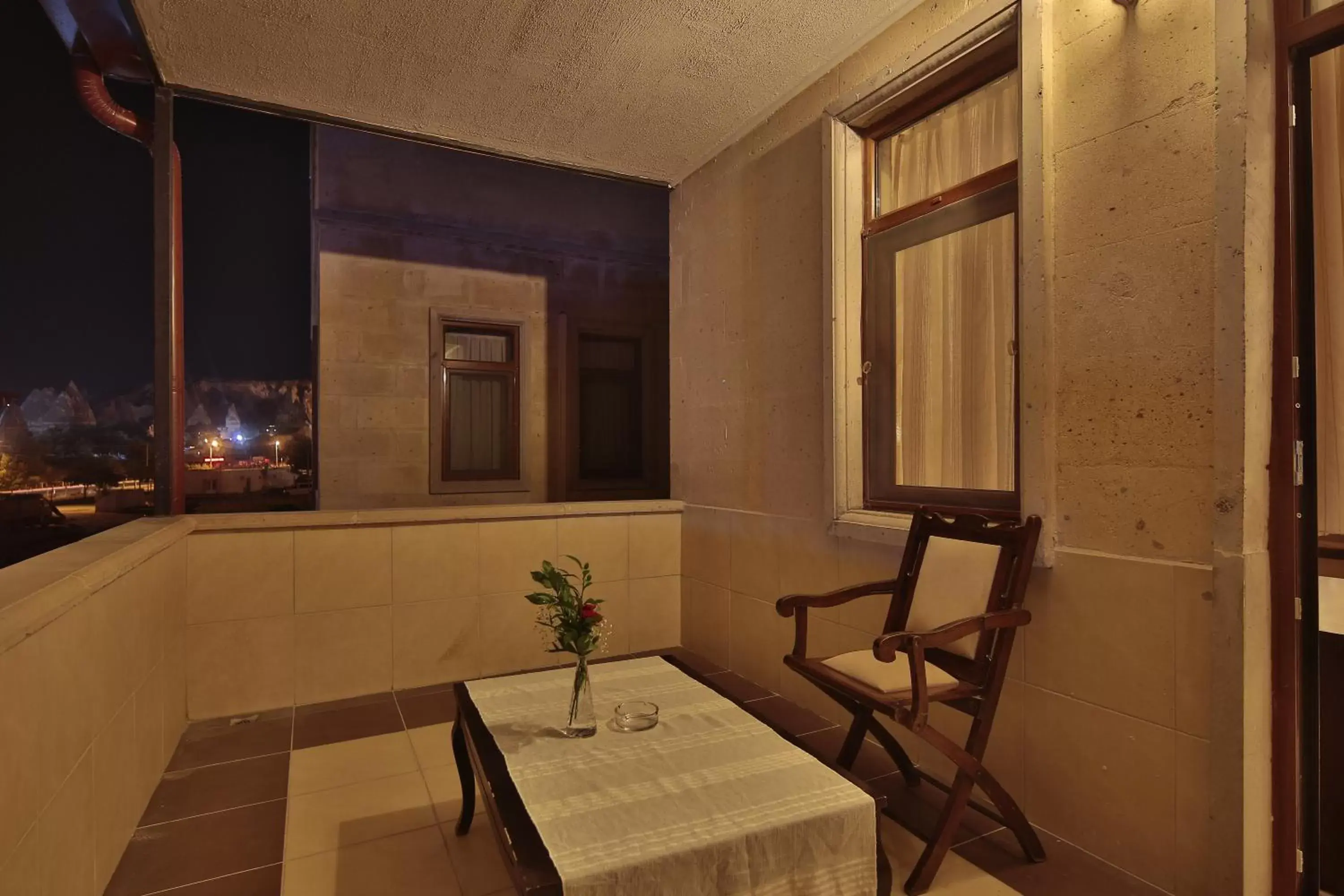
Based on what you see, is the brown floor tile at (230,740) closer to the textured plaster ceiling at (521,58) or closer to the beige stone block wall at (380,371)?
the beige stone block wall at (380,371)

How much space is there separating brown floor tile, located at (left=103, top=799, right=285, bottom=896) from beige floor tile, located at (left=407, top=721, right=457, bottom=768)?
552 mm

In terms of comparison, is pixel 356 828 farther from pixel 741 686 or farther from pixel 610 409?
pixel 610 409

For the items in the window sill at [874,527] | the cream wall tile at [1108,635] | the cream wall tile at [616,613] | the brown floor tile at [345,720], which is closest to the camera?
the cream wall tile at [1108,635]

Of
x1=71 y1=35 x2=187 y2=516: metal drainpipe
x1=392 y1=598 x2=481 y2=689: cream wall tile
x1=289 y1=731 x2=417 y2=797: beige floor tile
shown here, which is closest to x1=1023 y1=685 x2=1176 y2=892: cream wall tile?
x1=289 y1=731 x2=417 y2=797: beige floor tile

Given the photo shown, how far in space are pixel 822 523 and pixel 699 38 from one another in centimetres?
226

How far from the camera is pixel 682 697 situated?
84.0 inches

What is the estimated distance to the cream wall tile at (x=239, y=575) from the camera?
3264 millimetres

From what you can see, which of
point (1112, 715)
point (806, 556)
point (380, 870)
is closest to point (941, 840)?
point (1112, 715)

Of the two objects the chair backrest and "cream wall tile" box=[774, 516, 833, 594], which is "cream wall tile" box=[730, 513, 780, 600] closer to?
"cream wall tile" box=[774, 516, 833, 594]

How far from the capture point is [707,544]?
4148mm

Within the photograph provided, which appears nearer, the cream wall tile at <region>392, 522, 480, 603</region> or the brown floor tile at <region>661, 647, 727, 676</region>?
the cream wall tile at <region>392, 522, 480, 603</region>

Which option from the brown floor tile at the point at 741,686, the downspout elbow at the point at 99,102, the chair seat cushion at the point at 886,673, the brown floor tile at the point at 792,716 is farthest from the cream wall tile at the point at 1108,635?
the downspout elbow at the point at 99,102

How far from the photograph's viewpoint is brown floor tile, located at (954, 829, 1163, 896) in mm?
1910

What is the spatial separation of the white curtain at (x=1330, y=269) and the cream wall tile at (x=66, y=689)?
10.3 ft
